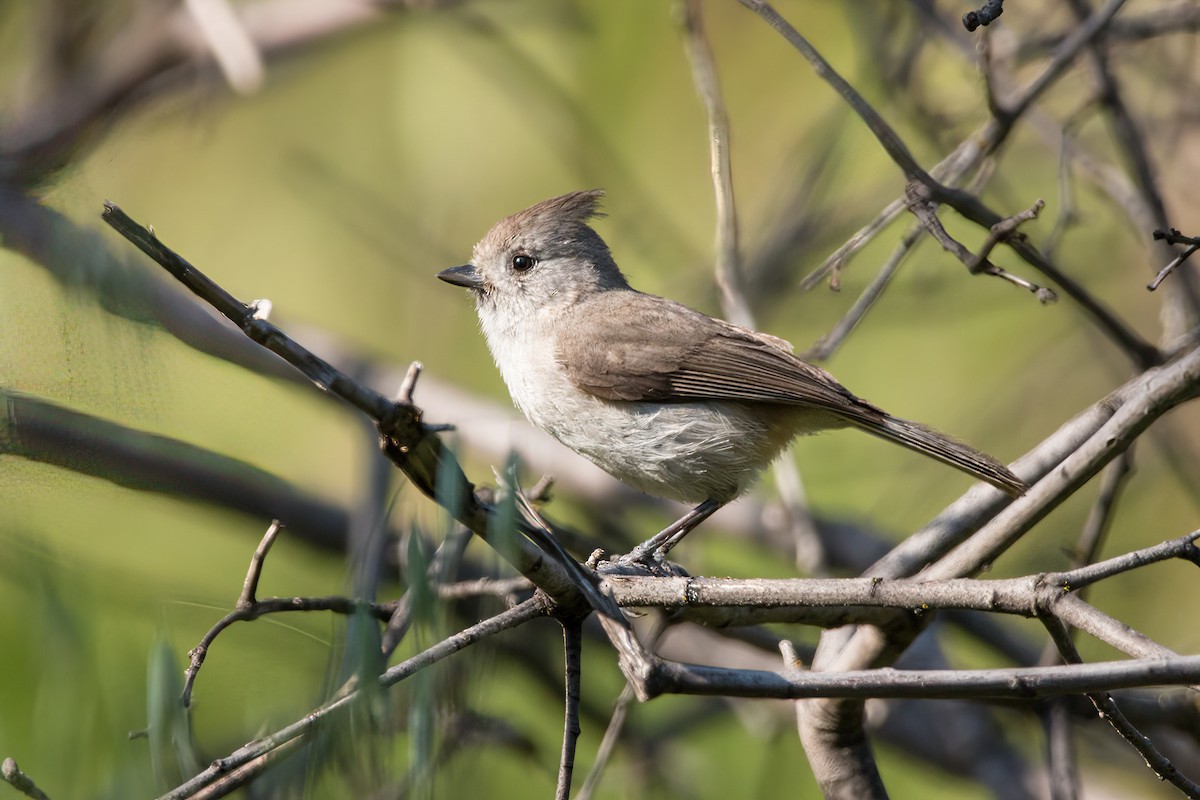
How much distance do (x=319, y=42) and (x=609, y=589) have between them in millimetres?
3710

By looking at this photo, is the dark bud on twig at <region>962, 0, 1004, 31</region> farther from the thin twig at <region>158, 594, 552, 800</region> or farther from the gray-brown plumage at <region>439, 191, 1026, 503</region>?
the thin twig at <region>158, 594, 552, 800</region>

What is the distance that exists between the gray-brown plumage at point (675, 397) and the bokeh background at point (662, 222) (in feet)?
0.63

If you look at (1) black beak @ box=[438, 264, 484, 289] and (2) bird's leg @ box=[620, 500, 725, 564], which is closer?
(2) bird's leg @ box=[620, 500, 725, 564]

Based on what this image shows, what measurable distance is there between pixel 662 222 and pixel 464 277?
1.18 m

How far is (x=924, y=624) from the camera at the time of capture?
2.06 m

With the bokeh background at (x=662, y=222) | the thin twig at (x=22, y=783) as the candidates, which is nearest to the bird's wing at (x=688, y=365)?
the bokeh background at (x=662, y=222)

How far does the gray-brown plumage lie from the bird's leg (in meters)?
0.05

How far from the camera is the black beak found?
3312 millimetres

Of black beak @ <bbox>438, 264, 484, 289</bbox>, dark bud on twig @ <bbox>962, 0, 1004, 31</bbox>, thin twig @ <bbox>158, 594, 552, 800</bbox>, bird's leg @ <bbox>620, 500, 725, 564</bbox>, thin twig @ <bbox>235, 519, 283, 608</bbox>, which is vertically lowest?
thin twig @ <bbox>158, 594, 552, 800</bbox>

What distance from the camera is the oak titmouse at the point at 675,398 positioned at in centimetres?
282

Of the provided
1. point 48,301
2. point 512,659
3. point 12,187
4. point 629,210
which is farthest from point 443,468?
point 629,210

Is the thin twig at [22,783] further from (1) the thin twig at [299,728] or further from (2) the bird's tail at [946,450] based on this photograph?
(2) the bird's tail at [946,450]

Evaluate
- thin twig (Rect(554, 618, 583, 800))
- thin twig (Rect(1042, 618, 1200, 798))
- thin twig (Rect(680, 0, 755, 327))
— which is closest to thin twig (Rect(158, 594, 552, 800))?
thin twig (Rect(554, 618, 583, 800))

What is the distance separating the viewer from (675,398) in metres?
2.91
